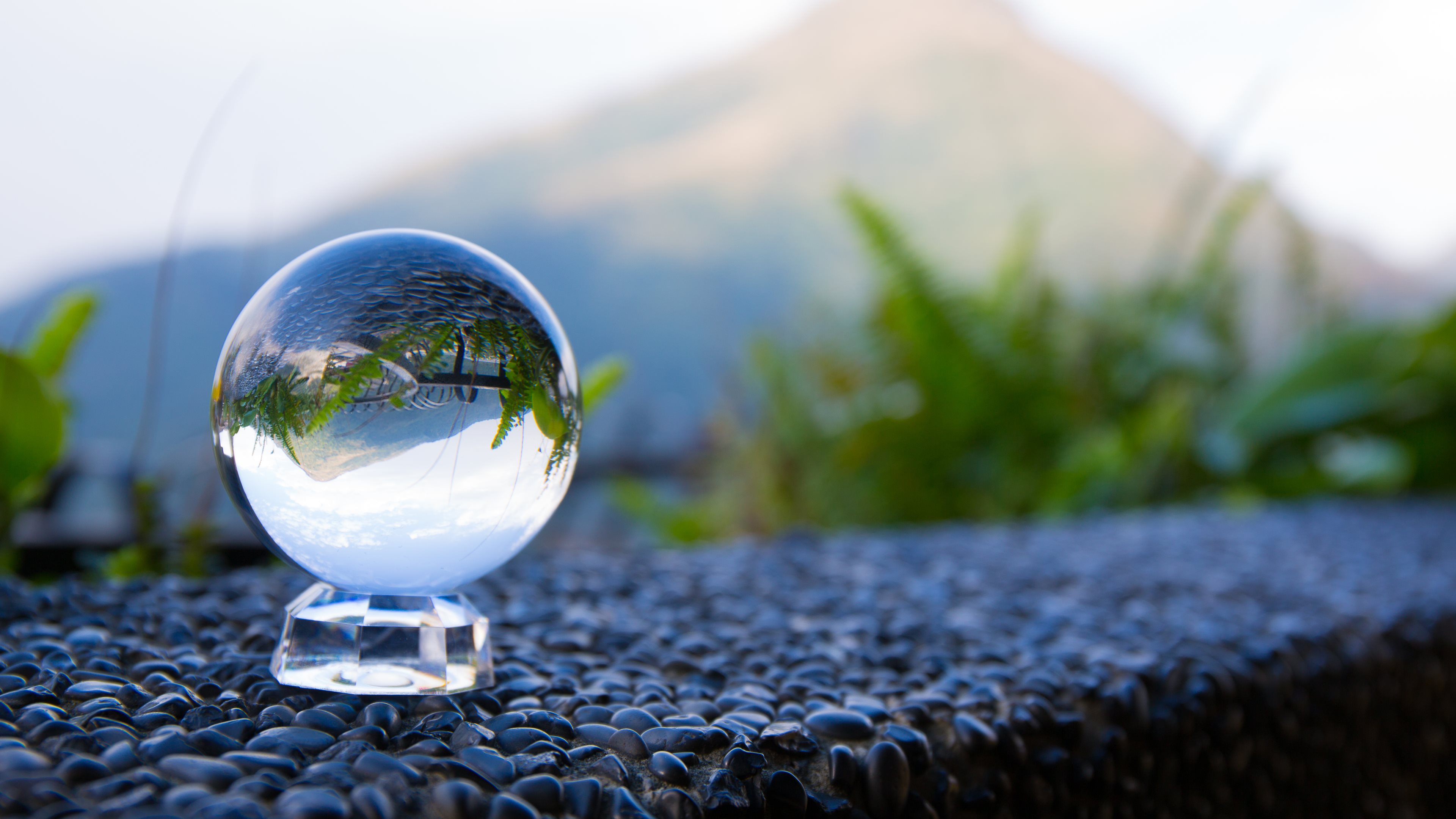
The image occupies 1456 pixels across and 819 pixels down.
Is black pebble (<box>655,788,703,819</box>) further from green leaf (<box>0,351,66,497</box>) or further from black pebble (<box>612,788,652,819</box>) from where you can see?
green leaf (<box>0,351,66,497</box>)

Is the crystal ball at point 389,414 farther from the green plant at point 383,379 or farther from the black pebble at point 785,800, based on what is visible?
the black pebble at point 785,800

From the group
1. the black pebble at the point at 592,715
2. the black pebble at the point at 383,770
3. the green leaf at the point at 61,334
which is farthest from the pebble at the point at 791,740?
the green leaf at the point at 61,334

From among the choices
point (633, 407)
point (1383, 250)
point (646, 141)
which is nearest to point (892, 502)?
point (633, 407)

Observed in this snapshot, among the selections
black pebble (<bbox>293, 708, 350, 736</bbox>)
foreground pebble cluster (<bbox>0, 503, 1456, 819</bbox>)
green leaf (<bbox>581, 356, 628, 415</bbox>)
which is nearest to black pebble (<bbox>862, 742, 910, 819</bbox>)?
foreground pebble cluster (<bbox>0, 503, 1456, 819</bbox>)

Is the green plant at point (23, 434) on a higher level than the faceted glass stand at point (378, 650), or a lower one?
higher

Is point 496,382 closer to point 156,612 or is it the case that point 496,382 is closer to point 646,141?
point 156,612

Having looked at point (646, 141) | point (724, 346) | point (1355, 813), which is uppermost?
point (646, 141)
